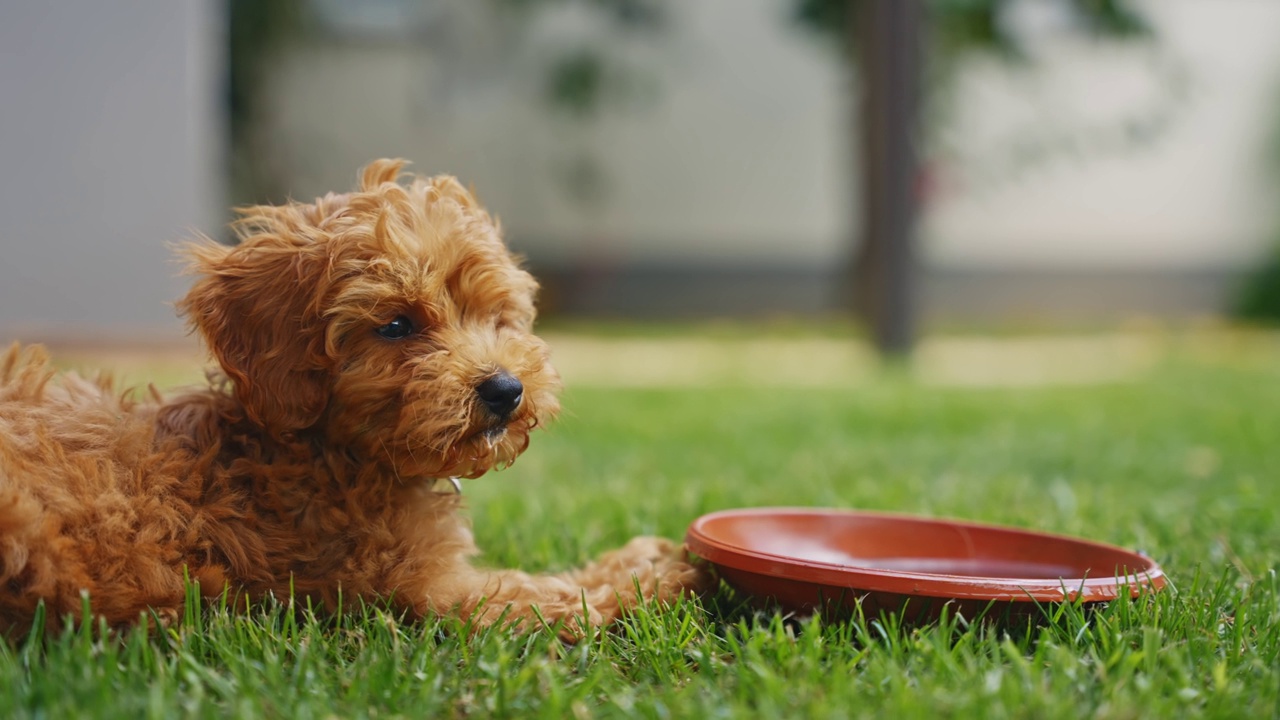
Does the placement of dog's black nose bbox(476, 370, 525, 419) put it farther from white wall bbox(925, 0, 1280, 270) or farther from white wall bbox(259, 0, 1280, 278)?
white wall bbox(925, 0, 1280, 270)

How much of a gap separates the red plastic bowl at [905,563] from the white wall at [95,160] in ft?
27.0

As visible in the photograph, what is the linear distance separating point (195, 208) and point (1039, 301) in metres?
13.4

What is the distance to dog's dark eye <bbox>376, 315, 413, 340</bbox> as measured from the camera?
2.92m

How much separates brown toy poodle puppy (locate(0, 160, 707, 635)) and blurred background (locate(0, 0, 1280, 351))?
1447 centimetres

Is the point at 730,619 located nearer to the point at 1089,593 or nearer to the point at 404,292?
the point at 1089,593

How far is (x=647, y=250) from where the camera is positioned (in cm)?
1858

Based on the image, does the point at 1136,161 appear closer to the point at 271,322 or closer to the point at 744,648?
the point at 744,648

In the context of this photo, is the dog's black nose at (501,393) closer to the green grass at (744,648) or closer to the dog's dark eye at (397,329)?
the dog's dark eye at (397,329)

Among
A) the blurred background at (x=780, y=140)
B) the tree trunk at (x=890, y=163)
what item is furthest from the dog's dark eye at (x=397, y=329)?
the blurred background at (x=780, y=140)

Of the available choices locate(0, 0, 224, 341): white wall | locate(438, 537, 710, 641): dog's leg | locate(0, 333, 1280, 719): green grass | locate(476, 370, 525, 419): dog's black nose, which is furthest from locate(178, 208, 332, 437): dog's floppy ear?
locate(0, 0, 224, 341): white wall

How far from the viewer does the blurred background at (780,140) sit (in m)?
17.5

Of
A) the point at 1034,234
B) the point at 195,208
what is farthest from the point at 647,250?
the point at 195,208

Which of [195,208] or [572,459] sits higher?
[195,208]

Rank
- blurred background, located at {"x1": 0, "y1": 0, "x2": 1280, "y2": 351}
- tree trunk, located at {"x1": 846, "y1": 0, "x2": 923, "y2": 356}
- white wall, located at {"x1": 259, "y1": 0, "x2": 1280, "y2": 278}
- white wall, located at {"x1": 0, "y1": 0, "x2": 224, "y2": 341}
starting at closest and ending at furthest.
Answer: white wall, located at {"x1": 0, "y1": 0, "x2": 224, "y2": 341} → tree trunk, located at {"x1": 846, "y1": 0, "x2": 923, "y2": 356} → blurred background, located at {"x1": 0, "y1": 0, "x2": 1280, "y2": 351} → white wall, located at {"x1": 259, "y1": 0, "x2": 1280, "y2": 278}
